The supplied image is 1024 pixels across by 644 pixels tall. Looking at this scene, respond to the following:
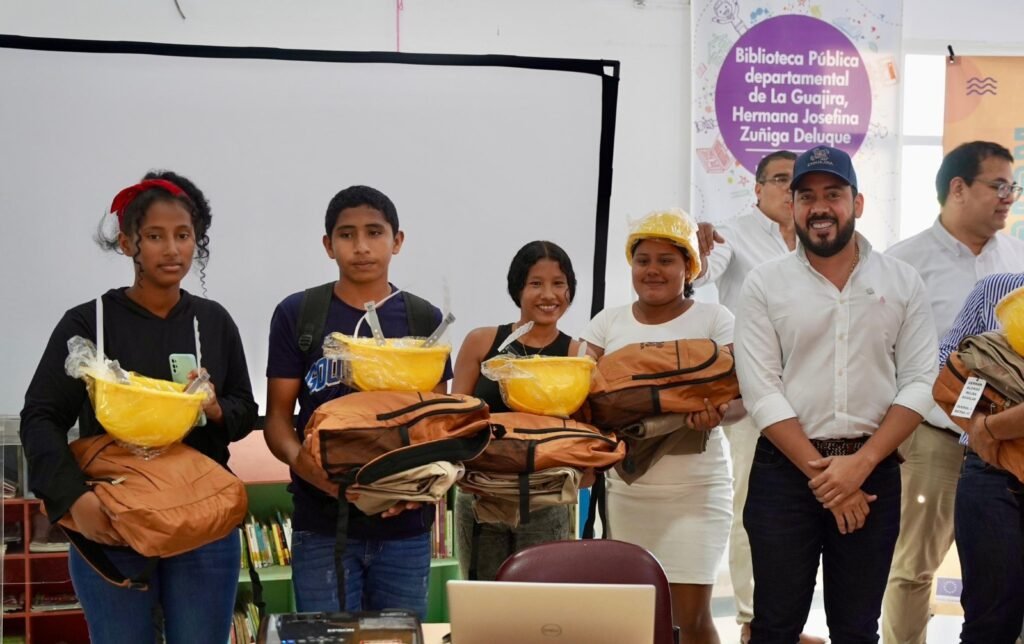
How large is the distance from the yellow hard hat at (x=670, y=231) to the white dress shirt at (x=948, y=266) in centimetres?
102

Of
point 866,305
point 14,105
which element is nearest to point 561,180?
point 866,305

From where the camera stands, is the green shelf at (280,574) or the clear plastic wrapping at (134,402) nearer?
the clear plastic wrapping at (134,402)

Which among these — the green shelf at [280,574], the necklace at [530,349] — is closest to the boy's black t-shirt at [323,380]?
the necklace at [530,349]

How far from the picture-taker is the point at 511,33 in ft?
14.2

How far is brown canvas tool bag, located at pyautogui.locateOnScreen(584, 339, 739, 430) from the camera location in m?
2.59

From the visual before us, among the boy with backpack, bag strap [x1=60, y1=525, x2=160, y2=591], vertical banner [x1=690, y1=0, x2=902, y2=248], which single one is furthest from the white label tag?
vertical banner [x1=690, y1=0, x2=902, y2=248]

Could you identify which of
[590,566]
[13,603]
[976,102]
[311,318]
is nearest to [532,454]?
[590,566]

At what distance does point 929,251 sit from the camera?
11.1 ft

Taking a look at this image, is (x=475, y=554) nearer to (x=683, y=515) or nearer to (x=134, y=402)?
(x=683, y=515)

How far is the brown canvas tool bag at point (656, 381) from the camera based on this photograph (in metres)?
2.59

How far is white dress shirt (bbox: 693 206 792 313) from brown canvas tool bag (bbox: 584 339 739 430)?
4.21 feet

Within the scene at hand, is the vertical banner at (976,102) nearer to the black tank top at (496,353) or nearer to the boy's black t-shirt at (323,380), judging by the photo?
the black tank top at (496,353)

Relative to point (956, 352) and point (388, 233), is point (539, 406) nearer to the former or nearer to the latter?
point (388, 233)

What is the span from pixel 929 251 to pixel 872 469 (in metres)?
1.19
